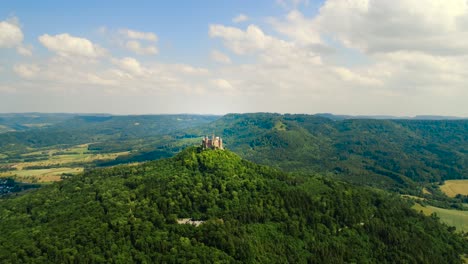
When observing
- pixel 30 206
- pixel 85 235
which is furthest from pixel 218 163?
pixel 30 206

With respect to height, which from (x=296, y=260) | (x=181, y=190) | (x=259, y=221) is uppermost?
(x=181, y=190)

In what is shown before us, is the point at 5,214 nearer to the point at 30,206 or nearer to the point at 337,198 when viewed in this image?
the point at 30,206

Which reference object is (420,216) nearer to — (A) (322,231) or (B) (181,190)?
(A) (322,231)

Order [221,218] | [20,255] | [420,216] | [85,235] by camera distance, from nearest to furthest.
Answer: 1. [20,255]
2. [85,235]
3. [221,218]
4. [420,216]

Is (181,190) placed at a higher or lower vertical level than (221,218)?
higher

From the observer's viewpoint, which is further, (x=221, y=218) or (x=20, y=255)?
(x=221, y=218)

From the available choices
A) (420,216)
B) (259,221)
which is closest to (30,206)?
(259,221)

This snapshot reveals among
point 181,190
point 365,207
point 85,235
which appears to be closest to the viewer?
point 85,235
